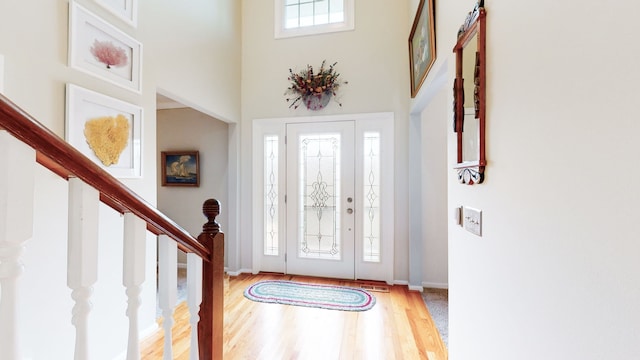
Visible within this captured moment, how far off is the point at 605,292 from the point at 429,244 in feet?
9.33

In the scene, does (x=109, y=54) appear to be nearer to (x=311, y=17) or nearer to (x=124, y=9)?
(x=124, y=9)

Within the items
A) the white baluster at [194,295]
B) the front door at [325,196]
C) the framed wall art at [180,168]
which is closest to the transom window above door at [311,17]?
the front door at [325,196]

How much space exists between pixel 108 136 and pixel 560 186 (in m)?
2.32

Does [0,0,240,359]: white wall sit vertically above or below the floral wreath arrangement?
below

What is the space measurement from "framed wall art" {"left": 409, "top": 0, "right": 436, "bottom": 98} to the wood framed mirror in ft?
2.38

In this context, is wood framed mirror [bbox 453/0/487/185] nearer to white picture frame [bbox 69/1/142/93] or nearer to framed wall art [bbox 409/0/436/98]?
framed wall art [bbox 409/0/436/98]

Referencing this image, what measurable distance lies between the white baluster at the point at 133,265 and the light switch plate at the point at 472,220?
127 centimetres

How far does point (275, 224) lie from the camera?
12.1 ft

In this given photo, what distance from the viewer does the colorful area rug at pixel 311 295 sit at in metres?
2.77

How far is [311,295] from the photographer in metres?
2.99

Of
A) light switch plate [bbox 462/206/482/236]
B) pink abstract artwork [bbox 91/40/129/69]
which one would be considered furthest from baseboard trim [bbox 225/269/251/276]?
light switch plate [bbox 462/206/482/236]

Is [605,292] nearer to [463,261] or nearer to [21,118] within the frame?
[463,261]

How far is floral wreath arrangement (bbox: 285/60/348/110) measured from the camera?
340cm

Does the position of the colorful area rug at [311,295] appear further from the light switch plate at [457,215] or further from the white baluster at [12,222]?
the white baluster at [12,222]
